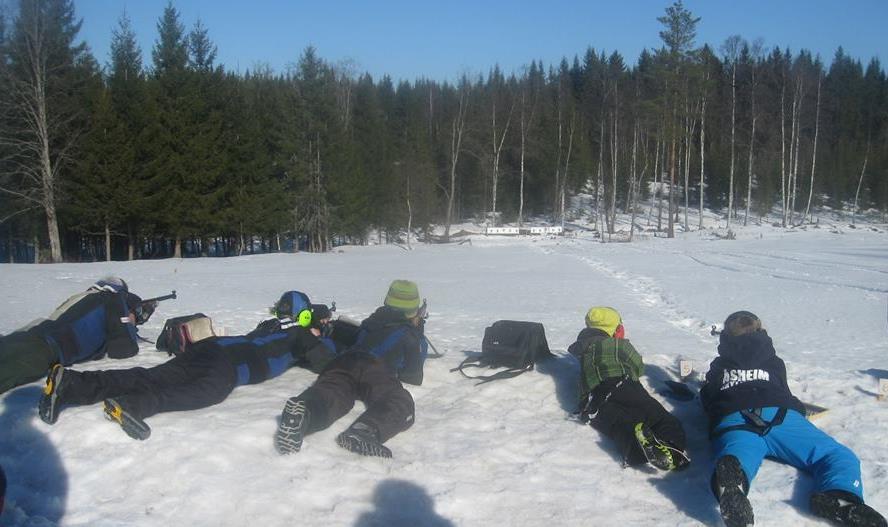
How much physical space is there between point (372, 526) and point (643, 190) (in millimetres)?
63100

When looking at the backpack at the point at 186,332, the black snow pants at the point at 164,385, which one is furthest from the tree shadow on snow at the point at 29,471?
the backpack at the point at 186,332

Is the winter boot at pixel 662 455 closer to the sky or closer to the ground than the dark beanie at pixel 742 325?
closer to the ground

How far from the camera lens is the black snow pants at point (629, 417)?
4.30 metres

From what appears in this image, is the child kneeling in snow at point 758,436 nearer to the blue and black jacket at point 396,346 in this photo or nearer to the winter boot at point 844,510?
the winter boot at point 844,510

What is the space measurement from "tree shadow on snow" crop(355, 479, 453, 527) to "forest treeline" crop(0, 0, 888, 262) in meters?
29.7

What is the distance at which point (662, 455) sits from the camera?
13.7 ft

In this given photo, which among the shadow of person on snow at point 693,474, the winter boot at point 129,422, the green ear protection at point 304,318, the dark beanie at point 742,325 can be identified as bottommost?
the shadow of person on snow at point 693,474

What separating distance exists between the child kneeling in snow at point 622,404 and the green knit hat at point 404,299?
5.12ft

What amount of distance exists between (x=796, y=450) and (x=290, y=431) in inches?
125

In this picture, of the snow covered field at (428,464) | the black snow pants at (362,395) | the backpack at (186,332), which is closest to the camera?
the snow covered field at (428,464)

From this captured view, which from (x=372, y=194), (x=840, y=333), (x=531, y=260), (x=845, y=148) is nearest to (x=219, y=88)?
(x=372, y=194)

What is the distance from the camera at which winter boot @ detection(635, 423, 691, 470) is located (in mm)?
4168

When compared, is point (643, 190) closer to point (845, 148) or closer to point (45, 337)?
point (845, 148)

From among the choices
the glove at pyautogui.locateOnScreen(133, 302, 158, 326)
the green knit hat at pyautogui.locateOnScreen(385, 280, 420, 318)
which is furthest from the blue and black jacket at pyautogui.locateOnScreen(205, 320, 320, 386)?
the glove at pyautogui.locateOnScreen(133, 302, 158, 326)
